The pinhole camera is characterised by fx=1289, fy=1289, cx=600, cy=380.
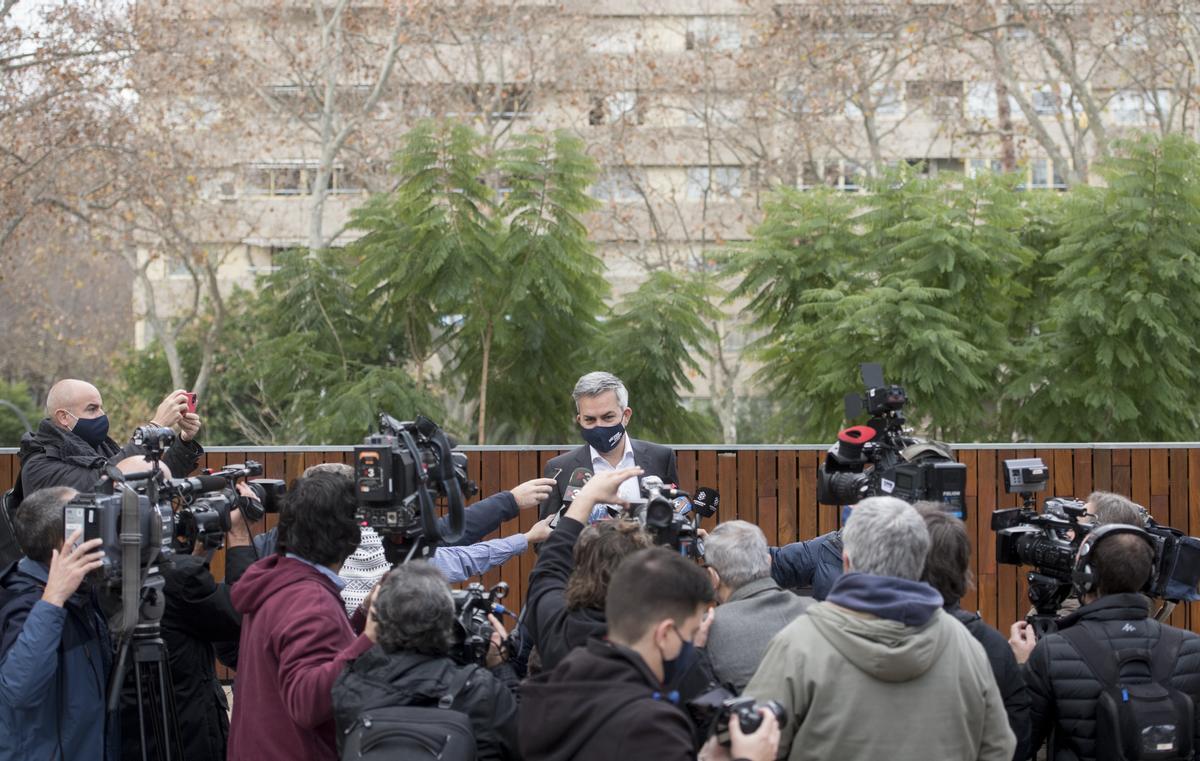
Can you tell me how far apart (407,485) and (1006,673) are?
86.6 inches

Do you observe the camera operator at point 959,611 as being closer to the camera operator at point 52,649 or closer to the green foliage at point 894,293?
the camera operator at point 52,649

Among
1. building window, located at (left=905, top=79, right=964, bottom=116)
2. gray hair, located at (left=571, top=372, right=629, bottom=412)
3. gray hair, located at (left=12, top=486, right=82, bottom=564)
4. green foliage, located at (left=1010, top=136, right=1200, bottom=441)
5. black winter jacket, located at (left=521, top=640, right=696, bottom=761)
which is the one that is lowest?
black winter jacket, located at (left=521, top=640, right=696, bottom=761)

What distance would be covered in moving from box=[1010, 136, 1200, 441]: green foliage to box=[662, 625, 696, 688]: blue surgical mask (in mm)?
9678

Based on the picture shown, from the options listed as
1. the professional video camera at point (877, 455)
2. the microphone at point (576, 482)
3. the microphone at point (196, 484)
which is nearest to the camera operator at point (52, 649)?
the microphone at point (196, 484)

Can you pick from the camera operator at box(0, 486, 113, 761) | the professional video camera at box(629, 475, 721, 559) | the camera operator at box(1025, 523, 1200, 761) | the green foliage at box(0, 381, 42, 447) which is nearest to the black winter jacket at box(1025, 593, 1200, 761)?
the camera operator at box(1025, 523, 1200, 761)

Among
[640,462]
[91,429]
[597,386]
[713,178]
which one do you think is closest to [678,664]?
[597,386]

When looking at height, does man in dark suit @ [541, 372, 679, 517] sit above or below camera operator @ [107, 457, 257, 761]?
above

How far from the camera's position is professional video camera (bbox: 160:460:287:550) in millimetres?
5160

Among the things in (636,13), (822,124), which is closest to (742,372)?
(822,124)

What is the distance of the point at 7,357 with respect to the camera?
35.8 metres

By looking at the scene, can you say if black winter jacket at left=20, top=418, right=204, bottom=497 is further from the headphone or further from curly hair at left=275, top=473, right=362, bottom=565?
the headphone

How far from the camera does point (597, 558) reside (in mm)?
4191

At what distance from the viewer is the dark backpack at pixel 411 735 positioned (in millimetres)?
3760

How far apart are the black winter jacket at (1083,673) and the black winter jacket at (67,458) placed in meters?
4.14
